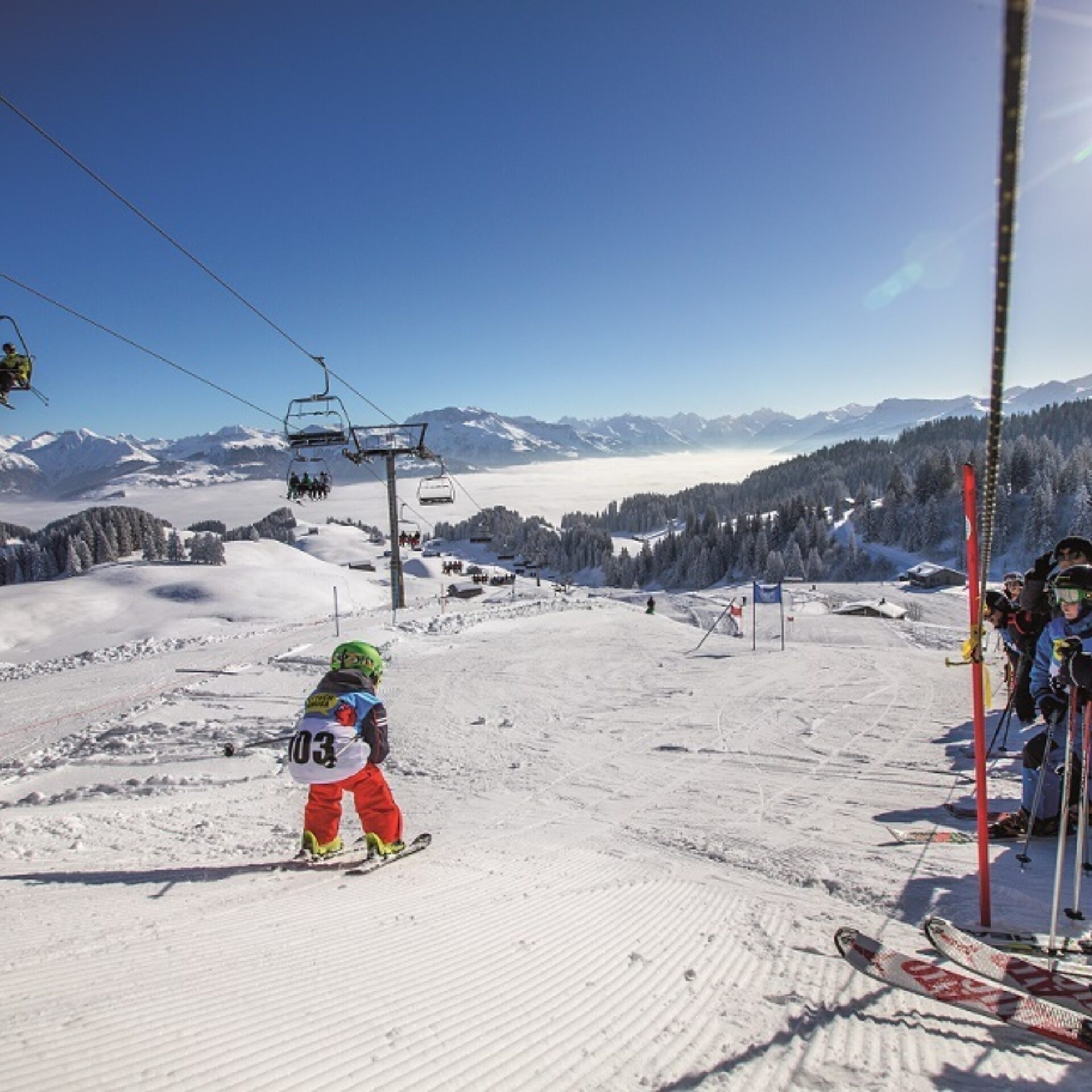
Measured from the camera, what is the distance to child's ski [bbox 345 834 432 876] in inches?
221

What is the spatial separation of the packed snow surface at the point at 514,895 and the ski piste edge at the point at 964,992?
0.07 metres

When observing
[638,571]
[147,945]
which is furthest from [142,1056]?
[638,571]

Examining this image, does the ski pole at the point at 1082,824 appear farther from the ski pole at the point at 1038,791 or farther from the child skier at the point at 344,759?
the child skier at the point at 344,759

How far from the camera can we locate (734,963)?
3842 mm

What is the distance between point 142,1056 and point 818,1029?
314cm

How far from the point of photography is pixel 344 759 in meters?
5.70

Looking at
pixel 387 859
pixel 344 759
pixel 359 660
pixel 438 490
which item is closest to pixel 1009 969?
pixel 387 859

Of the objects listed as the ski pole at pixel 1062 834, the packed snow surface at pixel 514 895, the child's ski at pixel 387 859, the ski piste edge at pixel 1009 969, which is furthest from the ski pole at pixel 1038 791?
the child's ski at pixel 387 859

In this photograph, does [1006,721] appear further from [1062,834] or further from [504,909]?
[504,909]

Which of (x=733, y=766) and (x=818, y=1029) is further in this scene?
(x=733, y=766)

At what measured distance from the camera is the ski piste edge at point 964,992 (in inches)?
117

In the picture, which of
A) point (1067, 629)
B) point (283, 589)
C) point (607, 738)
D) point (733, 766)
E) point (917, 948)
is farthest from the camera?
point (283, 589)

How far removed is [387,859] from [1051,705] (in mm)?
6356

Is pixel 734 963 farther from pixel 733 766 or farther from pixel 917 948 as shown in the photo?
pixel 733 766
